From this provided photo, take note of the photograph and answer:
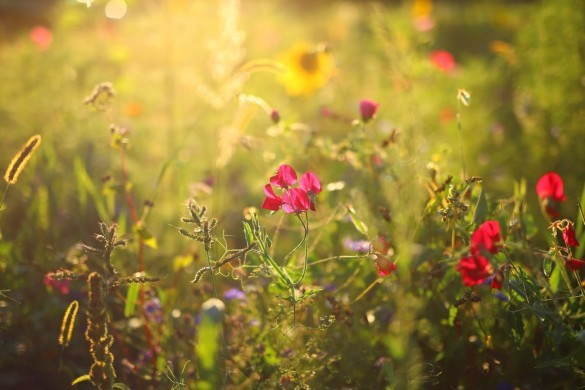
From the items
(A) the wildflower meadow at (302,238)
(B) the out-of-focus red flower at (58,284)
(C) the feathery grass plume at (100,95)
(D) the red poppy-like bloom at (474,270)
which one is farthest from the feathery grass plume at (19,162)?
(D) the red poppy-like bloom at (474,270)

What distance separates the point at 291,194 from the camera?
1381 mm

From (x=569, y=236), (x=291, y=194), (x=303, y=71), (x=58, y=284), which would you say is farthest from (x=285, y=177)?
(x=303, y=71)

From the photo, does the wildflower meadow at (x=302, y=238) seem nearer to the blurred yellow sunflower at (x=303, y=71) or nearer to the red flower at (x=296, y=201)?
the red flower at (x=296, y=201)

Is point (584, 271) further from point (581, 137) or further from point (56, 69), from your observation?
point (56, 69)

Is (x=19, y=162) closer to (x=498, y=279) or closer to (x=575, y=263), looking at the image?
(x=498, y=279)

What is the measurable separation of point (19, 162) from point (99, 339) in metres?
0.46

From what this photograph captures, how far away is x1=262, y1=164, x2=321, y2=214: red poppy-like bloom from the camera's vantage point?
1368 mm

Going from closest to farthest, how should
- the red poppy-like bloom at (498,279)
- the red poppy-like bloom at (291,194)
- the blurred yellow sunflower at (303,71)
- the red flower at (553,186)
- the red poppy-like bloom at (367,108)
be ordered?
1. the red poppy-like bloom at (498,279)
2. the red poppy-like bloom at (291,194)
3. the red flower at (553,186)
4. the red poppy-like bloom at (367,108)
5. the blurred yellow sunflower at (303,71)

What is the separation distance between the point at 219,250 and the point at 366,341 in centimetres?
69

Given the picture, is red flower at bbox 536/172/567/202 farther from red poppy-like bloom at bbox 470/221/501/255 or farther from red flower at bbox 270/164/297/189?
red flower at bbox 270/164/297/189

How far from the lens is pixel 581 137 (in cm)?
258

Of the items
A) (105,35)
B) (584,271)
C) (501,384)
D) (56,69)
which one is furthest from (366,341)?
(105,35)

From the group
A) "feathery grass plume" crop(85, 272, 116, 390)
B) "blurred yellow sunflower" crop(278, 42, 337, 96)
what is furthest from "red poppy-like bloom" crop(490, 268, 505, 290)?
"blurred yellow sunflower" crop(278, 42, 337, 96)

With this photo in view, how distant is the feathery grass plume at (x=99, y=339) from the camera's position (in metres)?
1.29
